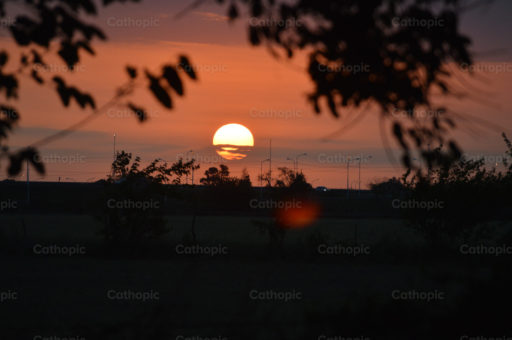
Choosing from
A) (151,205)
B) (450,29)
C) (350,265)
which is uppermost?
(450,29)

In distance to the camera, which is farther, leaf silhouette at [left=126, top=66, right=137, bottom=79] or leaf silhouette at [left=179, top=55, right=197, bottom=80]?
leaf silhouette at [left=126, top=66, right=137, bottom=79]

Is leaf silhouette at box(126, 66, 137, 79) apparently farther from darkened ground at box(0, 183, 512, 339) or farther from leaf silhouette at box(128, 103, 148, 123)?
darkened ground at box(0, 183, 512, 339)

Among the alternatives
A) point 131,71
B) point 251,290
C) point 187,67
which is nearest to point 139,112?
point 131,71

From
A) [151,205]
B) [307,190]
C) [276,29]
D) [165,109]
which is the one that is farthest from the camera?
[307,190]

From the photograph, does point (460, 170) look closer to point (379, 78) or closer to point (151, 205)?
point (151, 205)

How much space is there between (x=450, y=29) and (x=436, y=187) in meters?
29.0

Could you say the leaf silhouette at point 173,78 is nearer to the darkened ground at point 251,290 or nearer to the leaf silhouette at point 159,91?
the leaf silhouette at point 159,91

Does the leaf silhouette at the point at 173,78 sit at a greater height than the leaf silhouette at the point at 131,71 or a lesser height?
lesser

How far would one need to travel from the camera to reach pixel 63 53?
3.51 metres

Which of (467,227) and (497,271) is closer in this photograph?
(497,271)

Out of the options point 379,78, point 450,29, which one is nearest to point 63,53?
point 379,78

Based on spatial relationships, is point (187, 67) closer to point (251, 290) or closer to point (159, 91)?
point (159, 91)

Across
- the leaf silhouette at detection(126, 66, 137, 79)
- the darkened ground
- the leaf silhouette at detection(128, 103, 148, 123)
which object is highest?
the leaf silhouette at detection(126, 66, 137, 79)

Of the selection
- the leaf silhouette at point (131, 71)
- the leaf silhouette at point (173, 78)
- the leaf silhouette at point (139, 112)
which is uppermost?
the leaf silhouette at point (131, 71)
